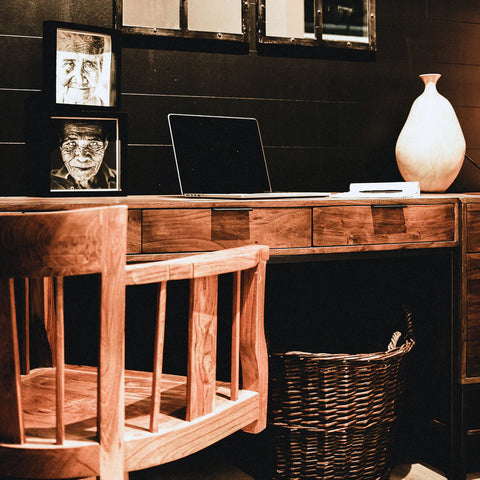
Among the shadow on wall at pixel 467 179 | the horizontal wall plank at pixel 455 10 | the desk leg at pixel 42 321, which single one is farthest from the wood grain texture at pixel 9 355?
the horizontal wall plank at pixel 455 10

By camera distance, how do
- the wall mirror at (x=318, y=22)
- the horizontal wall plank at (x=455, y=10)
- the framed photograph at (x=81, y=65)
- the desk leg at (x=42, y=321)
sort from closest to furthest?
the desk leg at (x=42, y=321)
the framed photograph at (x=81, y=65)
the wall mirror at (x=318, y=22)
the horizontal wall plank at (x=455, y=10)

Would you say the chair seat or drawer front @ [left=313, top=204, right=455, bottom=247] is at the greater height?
drawer front @ [left=313, top=204, right=455, bottom=247]

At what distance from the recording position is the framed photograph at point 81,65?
6.12 ft

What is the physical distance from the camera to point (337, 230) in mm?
1769

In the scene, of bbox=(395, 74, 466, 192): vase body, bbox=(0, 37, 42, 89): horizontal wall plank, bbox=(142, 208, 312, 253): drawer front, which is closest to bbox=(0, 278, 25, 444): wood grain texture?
bbox=(142, 208, 312, 253): drawer front

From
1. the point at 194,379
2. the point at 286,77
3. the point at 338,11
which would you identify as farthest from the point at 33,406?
the point at 338,11

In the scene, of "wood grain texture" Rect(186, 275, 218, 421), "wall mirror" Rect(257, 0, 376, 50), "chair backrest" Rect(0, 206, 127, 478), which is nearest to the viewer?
"chair backrest" Rect(0, 206, 127, 478)

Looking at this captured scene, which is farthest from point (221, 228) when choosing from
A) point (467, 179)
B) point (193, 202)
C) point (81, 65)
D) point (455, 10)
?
point (455, 10)

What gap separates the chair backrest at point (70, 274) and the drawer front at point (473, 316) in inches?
50.5

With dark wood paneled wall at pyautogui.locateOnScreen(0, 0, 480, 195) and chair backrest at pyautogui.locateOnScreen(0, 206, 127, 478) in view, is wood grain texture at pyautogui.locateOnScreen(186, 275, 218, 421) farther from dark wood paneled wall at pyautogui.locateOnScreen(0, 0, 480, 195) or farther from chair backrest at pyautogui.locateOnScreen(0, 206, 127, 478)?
dark wood paneled wall at pyautogui.locateOnScreen(0, 0, 480, 195)

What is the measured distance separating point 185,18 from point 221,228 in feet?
2.83

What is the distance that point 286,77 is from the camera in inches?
89.4

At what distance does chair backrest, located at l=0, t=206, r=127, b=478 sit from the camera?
0.90 m

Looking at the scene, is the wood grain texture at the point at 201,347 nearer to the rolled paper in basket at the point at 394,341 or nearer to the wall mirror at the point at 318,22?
the rolled paper in basket at the point at 394,341
